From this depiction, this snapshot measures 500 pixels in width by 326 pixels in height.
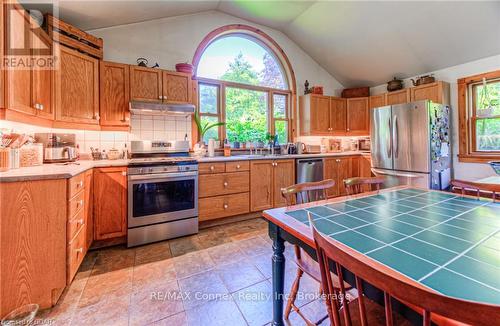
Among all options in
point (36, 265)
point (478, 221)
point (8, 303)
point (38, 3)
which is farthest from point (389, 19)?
point (8, 303)

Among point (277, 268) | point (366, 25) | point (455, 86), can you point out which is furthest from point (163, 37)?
point (455, 86)

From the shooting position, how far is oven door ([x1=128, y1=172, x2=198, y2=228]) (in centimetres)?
243

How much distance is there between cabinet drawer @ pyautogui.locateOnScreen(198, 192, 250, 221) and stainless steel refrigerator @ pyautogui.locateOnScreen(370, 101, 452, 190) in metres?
2.60

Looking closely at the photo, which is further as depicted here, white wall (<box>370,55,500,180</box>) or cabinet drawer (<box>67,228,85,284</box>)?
white wall (<box>370,55,500,180</box>)

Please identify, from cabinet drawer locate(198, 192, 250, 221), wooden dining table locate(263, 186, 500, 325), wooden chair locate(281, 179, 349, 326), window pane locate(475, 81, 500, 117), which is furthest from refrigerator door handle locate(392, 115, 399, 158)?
wooden chair locate(281, 179, 349, 326)

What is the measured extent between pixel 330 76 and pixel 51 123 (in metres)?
4.95

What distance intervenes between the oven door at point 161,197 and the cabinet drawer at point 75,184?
52 centimetres

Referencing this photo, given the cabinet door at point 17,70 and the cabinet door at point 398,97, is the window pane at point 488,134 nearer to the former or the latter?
the cabinet door at point 398,97

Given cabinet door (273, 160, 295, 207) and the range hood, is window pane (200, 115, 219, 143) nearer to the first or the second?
the range hood

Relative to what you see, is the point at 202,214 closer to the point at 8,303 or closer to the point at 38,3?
the point at 8,303

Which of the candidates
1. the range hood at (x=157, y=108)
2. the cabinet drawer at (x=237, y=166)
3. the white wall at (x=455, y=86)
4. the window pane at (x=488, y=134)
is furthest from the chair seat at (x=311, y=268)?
the window pane at (x=488, y=134)

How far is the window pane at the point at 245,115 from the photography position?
3867 mm

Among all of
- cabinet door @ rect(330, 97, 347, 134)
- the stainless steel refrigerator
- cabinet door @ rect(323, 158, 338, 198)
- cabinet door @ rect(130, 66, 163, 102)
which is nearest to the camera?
cabinet door @ rect(130, 66, 163, 102)

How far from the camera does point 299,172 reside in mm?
3664
